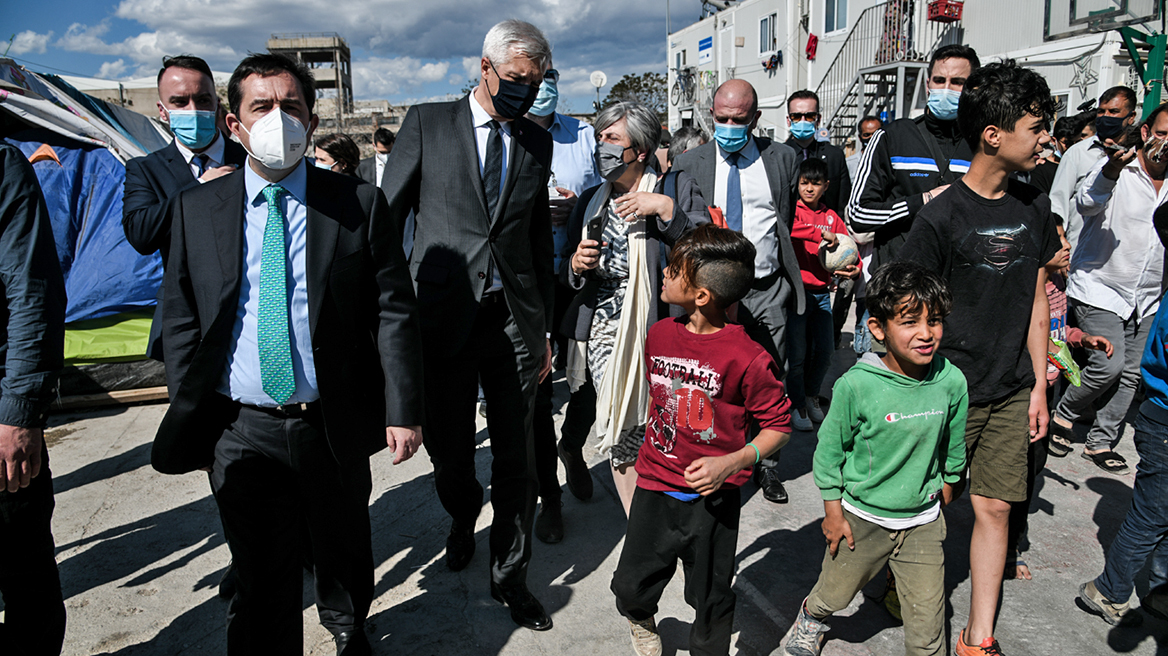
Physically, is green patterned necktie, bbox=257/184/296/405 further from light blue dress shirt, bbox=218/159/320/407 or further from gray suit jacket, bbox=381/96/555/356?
gray suit jacket, bbox=381/96/555/356

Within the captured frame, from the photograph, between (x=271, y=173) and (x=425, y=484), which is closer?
(x=271, y=173)

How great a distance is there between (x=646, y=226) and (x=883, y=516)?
1.43 metres

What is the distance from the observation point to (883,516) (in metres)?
2.33

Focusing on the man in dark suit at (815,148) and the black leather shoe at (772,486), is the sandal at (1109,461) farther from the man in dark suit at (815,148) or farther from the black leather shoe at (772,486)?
the man in dark suit at (815,148)

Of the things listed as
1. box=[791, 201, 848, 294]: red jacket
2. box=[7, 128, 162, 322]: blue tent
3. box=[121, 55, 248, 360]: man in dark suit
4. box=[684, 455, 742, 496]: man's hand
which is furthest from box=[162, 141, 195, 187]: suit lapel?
box=[7, 128, 162, 322]: blue tent

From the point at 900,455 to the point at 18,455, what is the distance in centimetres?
271

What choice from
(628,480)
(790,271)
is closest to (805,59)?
(790,271)

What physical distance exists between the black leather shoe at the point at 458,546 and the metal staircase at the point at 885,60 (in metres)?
17.4

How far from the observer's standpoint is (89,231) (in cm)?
610

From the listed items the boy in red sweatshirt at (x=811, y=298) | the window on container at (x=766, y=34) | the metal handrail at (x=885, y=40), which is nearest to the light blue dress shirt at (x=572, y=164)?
the boy in red sweatshirt at (x=811, y=298)

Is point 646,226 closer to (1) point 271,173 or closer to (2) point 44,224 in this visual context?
(1) point 271,173

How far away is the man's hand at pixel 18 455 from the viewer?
2029 mm

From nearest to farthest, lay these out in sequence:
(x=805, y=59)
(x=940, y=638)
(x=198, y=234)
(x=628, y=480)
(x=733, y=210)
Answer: (x=198, y=234)
(x=940, y=638)
(x=628, y=480)
(x=733, y=210)
(x=805, y=59)

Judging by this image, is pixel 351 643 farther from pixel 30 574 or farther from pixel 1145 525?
pixel 1145 525
